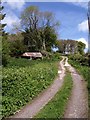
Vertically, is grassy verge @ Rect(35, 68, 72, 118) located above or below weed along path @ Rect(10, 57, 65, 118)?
above

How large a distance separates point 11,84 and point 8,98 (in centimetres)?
243

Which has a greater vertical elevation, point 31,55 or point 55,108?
point 31,55

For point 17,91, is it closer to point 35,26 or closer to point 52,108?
point 52,108

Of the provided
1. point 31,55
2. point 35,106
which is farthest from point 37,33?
point 35,106

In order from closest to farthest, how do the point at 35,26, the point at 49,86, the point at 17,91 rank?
the point at 17,91 < the point at 49,86 < the point at 35,26

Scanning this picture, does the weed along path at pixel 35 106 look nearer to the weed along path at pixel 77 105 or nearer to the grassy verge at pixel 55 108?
the grassy verge at pixel 55 108

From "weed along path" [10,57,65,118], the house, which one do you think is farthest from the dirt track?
the house

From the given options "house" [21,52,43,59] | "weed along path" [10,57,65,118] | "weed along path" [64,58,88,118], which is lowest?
"weed along path" [10,57,65,118]

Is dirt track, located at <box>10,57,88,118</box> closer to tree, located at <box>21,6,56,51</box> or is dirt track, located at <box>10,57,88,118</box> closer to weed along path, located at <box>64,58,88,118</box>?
weed along path, located at <box>64,58,88,118</box>

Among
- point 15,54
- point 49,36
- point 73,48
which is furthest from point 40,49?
point 73,48

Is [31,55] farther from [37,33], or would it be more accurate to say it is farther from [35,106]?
[35,106]


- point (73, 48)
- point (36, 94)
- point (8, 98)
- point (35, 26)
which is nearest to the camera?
point (8, 98)

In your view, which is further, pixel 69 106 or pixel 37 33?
pixel 37 33

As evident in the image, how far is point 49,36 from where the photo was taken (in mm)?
69188
